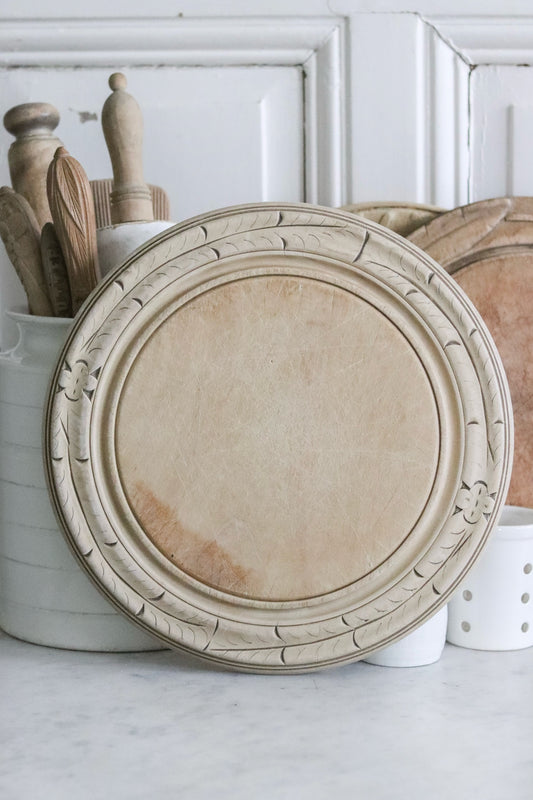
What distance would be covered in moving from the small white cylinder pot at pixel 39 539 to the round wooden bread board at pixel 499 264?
319mm

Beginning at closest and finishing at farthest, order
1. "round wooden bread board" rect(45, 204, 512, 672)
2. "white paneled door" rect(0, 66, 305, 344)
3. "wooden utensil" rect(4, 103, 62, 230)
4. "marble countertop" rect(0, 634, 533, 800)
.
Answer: "marble countertop" rect(0, 634, 533, 800) → "round wooden bread board" rect(45, 204, 512, 672) → "wooden utensil" rect(4, 103, 62, 230) → "white paneled door" rect(0, 66, 305, 344)

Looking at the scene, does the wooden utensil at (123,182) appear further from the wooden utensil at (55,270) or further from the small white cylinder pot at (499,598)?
the small white cylinder pot at (499,598)

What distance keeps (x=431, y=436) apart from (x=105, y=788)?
293mm

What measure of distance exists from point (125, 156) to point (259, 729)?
406 mm

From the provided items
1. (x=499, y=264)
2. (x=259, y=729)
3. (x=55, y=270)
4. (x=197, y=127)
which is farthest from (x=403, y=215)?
(x=259, y=729)

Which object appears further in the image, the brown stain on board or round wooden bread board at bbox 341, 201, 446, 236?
round wooden bread board at bbox 341, 201, 446, 236

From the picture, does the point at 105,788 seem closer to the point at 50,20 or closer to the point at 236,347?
the point at 236,347

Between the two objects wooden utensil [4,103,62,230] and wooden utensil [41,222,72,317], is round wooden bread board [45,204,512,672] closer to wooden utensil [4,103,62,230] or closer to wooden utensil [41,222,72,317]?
wooden utensil [41,222,72,317]

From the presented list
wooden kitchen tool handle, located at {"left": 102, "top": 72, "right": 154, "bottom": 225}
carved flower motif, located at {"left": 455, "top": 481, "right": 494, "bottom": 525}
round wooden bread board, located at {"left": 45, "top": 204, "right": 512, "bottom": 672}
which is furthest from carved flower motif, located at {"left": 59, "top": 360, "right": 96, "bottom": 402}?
carved flower motif, located at {"left": 455, "top": 481, "right": 494, "bottom": 525}

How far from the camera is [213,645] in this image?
25.2 inches

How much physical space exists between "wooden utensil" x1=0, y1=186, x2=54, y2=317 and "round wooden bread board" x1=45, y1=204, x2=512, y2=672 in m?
0.09

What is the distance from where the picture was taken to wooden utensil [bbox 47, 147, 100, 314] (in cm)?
65

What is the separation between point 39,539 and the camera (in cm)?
69

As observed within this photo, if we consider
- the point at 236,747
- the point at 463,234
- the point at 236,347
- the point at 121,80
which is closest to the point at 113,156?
the point at 121,80
